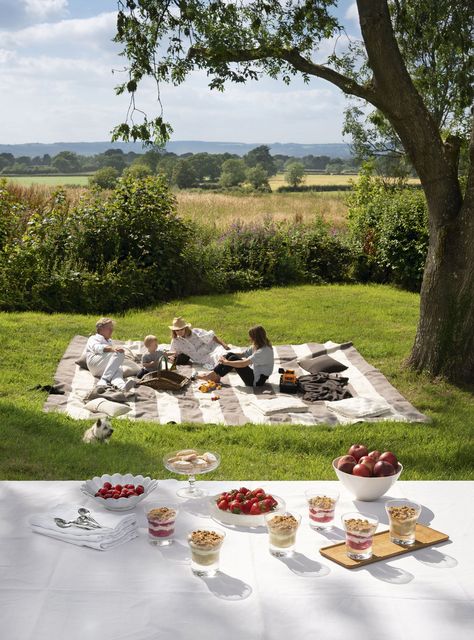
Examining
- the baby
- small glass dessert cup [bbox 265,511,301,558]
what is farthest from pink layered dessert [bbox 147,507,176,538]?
the baby

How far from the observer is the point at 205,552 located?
2.78 m

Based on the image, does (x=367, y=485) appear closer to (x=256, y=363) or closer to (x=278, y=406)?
(x=278, y=406)

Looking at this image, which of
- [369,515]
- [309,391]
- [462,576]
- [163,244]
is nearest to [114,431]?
[309,391]

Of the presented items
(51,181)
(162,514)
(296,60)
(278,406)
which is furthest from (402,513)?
(51,181)

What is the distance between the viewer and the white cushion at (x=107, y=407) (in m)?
8.30

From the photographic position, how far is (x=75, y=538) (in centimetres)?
306

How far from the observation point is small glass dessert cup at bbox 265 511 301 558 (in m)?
2.94

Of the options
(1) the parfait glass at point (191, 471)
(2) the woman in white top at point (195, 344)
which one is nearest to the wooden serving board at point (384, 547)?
(1) the parfait glass at point (191, 471)

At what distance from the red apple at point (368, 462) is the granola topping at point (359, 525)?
53 cm

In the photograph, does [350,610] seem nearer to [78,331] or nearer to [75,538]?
[75,538]

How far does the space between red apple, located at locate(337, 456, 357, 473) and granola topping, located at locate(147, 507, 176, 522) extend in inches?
34.3

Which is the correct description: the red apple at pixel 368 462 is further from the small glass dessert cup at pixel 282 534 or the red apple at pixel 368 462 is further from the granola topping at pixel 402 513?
the small glass dessert cup at pixel 282 534

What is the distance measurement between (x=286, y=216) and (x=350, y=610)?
1747 cm

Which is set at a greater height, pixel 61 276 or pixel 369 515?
pixel 369 515
